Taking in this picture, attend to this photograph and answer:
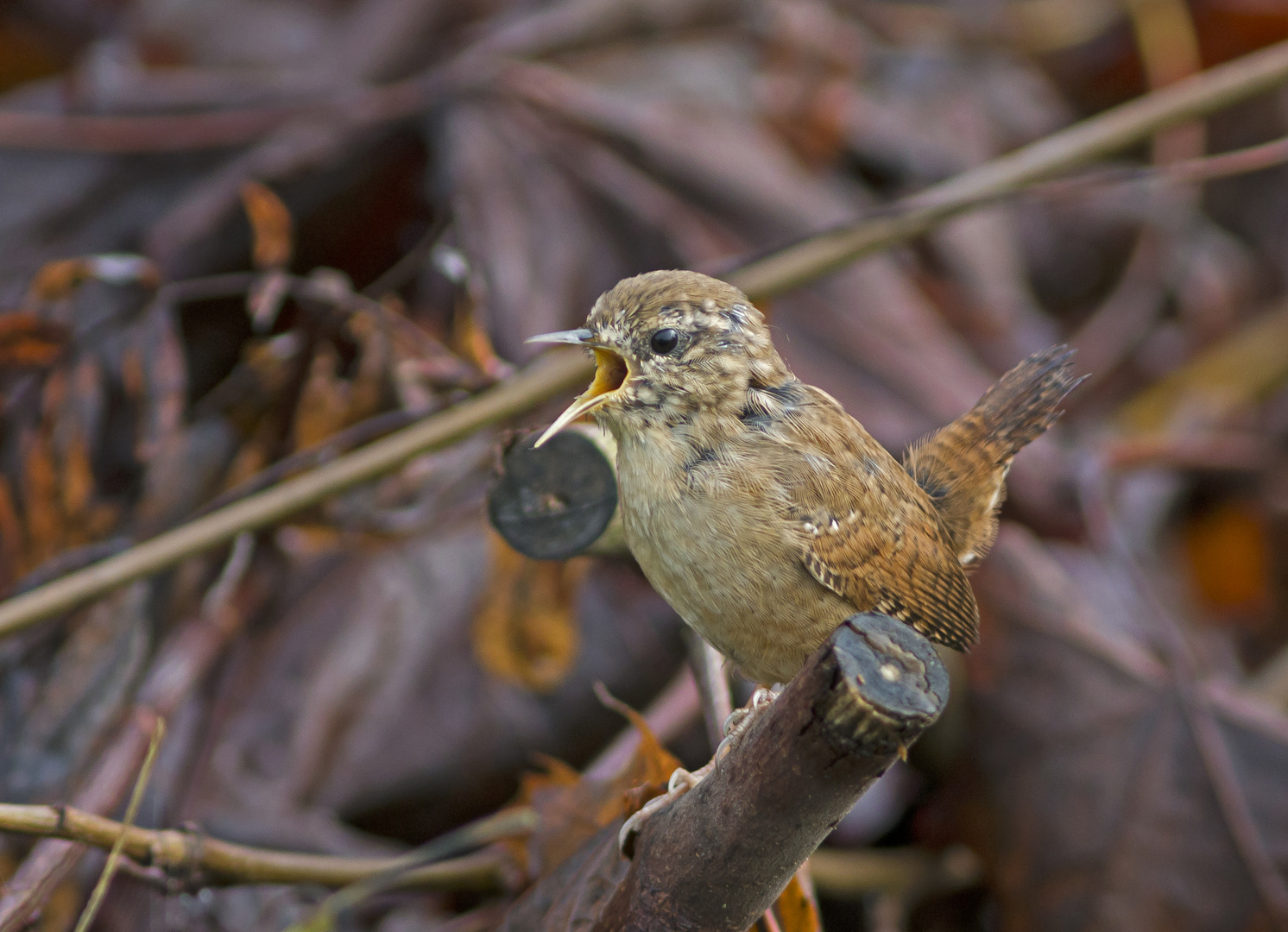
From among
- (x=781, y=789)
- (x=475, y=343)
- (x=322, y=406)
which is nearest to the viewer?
(x=781, y=789)

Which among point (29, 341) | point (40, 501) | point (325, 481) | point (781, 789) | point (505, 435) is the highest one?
point (29, 341)

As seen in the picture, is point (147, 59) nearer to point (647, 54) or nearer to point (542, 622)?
point (647, 54)

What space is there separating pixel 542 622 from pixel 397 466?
491 mm

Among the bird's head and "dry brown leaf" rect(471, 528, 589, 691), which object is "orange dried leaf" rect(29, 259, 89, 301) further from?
the bird's head

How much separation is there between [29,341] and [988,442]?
214cm

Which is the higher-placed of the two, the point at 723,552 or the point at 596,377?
the point at 596,377

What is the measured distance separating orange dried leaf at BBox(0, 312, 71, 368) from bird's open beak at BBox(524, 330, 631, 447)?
5.16 ft

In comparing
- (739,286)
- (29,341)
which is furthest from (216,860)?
(739,286)

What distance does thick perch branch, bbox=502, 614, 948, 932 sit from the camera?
3.69 feet

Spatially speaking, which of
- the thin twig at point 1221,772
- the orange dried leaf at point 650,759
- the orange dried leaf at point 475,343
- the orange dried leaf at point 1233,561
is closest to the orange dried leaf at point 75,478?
the orange dried leaf at point 475,343

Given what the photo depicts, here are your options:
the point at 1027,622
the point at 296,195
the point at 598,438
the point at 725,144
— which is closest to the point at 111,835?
the point at 598,438

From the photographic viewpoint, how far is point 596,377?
158 cm

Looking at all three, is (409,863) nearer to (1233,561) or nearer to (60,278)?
(60,278)

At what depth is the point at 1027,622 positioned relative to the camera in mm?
3025
